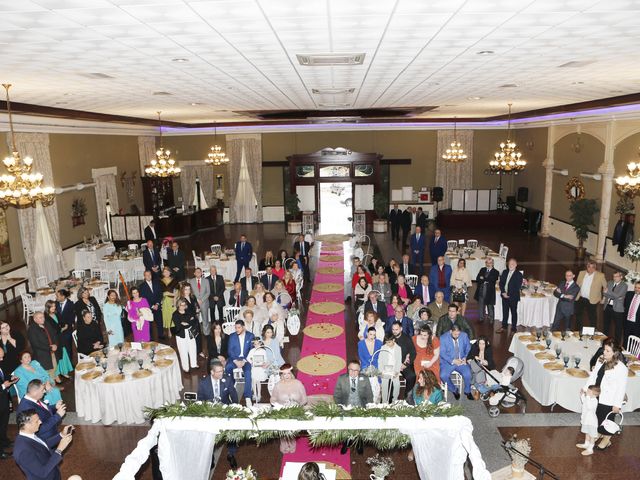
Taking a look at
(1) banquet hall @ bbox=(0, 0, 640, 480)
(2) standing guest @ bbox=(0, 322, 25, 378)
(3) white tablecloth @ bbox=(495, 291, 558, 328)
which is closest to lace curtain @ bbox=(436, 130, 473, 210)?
(1) banquet hall @ bbox=(0, 0, 640, 480)

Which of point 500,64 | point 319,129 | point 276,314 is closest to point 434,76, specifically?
point 500,64

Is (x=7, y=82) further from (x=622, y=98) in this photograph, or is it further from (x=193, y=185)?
(x=193, y=185)

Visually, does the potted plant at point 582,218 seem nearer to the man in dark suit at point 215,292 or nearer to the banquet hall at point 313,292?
the banquet hall at point 313,292

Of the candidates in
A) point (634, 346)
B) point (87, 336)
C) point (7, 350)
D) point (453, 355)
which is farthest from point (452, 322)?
point (7, 350)

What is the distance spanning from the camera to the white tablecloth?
11759 millimetres

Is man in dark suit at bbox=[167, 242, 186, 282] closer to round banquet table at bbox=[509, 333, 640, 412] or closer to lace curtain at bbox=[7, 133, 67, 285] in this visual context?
lace curtain at bbox=[7, 133, 67, 285]

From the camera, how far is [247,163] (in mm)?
26000

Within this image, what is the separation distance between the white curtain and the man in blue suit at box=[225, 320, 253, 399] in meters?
18.3

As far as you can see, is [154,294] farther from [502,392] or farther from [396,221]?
[396,221]

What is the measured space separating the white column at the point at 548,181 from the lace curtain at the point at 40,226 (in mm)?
18850

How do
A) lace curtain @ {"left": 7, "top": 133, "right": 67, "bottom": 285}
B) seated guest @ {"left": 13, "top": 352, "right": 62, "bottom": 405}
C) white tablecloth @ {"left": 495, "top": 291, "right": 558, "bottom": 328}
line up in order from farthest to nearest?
1. lace curtain @ {"left": 7, "top": 133, "right": 67, "bottom": 285}
2. white tablecloth @ {"left": 495, "top": 291, "right": 558, "bottom": 328}
3. seated guest @ {"left": 13, "top": 352, "right": 62, "bottom": 405}

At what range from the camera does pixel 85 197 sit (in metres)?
18.8

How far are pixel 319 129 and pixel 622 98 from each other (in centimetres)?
Answer: 1528

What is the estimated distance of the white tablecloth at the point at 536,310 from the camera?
11759mm
